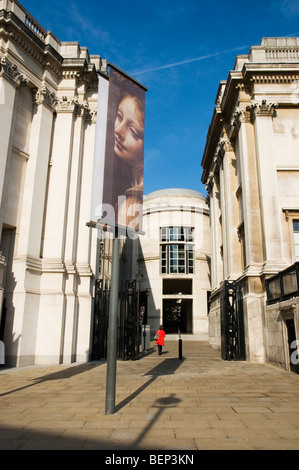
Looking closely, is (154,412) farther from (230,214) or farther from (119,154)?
(230,214)

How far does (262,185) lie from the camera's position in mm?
17281

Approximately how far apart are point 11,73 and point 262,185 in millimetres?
13132

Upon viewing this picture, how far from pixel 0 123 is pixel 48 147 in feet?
9.47

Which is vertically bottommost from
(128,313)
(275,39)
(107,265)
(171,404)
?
(171,404)

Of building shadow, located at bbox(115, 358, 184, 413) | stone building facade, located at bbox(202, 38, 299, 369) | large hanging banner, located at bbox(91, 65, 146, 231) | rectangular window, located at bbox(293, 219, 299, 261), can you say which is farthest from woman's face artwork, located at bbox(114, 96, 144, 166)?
rectangular window, located at bbox(293, 219, 299, 261)

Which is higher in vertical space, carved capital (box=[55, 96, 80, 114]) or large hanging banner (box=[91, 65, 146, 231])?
carved capital (box=[55, 96, 80, 114])

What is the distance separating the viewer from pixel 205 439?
4.77 m

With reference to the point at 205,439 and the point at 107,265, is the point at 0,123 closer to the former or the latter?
the point at 205,439

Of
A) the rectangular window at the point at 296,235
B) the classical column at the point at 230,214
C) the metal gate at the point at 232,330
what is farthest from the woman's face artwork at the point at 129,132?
the classical column at the point at 230,214

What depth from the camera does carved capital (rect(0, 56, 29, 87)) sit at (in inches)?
595

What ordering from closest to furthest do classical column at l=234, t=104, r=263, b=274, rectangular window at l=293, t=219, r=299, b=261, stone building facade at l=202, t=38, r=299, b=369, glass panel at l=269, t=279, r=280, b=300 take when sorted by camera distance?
glass panel at l=269, t=279, r=280, b=300
stone building facade at l=202, t=38, r=299, b=369
rectangular window at l=293, t=219, r=299, b=261
classical column at l=234, t=104, r=263, b=274

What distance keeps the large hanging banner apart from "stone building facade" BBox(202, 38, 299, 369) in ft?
27.9

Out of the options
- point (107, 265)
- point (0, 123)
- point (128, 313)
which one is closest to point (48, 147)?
point (0, 123)

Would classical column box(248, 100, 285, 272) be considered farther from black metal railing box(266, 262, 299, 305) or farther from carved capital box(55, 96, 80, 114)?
carved capital box(55, 96, 80, 114)
